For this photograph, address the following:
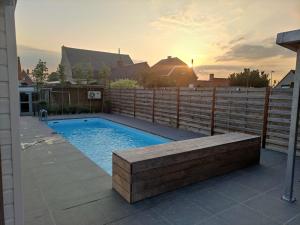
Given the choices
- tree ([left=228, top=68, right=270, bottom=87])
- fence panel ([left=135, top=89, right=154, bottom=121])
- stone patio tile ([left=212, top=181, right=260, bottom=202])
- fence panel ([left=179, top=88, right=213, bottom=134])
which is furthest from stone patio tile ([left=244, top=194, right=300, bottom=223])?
tree ([left=228, top=68, right=270, bottom=87])

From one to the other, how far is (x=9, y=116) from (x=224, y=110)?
19.1ft

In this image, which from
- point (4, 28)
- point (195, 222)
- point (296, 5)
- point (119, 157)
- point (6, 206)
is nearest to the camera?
point (4, 28)

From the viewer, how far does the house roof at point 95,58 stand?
29469 mm

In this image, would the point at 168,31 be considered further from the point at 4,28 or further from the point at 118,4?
the point at 4,28

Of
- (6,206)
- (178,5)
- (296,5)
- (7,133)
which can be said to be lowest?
(6,206)

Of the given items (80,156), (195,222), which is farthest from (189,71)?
(195,222)

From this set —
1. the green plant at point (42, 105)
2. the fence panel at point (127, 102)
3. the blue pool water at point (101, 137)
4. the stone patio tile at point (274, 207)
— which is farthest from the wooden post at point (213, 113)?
the green plant at point (42, 105)

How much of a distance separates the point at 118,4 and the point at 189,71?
2180cm

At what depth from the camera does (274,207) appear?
2646 mm

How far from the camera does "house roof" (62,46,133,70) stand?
29469 mm

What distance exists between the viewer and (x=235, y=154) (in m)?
3.78

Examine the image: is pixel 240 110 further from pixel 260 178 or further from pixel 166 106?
pixel 166 106

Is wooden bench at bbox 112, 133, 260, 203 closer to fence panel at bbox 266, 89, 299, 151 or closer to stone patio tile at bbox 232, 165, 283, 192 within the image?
stone patio tile at bbox 232, 165, 283, 192

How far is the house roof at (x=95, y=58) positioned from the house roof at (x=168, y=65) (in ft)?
25.0
